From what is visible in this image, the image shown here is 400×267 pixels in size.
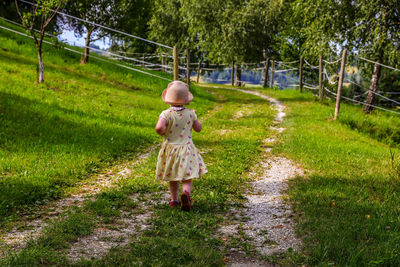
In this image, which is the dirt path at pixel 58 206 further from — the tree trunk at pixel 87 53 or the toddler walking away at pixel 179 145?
the tree trunk at pixel 87 53

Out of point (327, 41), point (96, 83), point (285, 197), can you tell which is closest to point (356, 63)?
point (327, 41)

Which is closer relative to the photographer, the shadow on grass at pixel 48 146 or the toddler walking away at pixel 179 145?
the toddler walking away at pixel 179 145

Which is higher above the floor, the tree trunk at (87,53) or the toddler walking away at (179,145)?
the tree trunk at (87,53)

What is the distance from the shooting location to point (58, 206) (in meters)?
5.49

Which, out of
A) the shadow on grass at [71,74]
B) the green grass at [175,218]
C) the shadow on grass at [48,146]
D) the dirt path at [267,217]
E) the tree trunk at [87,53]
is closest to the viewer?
the green grass at [175,218]

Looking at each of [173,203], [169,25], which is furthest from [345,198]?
[169,25]

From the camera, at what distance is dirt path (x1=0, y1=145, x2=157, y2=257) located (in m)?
4.13

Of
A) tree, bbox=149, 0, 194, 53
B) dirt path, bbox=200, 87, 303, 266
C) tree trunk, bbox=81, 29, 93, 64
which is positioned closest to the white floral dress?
dirt path, bbox=200, 87, 303, 266

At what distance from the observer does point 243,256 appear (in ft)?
12.7

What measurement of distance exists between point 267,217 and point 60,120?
7.50 metres

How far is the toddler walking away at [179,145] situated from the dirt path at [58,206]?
5.46 ft

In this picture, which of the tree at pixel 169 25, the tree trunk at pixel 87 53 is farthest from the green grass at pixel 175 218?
the tree at pixel 169 25

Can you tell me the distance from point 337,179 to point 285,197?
4.66ft

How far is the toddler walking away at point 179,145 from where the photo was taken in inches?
201
